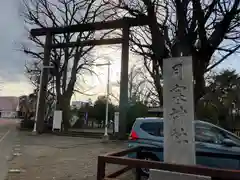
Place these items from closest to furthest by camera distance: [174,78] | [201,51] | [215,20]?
[174,78] < [201,51] < [215,20]

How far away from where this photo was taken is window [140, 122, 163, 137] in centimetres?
790

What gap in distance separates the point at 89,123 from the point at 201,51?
33.3 meters

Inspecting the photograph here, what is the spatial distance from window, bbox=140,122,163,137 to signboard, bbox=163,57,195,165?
10.7 feet

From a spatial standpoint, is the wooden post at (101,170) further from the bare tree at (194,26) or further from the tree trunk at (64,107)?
the tree trunk at (64,107)

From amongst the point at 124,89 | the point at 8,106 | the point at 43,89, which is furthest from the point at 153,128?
the point at 8,106

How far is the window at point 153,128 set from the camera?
7895 mm

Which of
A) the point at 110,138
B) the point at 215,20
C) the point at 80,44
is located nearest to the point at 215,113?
the point at 110,138

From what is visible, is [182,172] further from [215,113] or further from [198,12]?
[215,113]

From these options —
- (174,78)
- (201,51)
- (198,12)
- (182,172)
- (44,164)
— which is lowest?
(44,164)

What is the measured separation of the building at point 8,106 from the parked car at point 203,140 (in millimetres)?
83226

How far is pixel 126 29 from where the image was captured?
695 inches

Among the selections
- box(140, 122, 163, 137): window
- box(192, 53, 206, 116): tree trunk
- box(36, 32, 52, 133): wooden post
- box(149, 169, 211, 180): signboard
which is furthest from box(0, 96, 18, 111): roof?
box(149, 169, 211, 180): signboard

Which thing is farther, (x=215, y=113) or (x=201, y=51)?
(x=215, y=113)

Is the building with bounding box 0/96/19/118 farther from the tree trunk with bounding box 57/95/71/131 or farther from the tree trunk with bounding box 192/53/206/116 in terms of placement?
the tree trunk with bounding box 192/53/206/116
